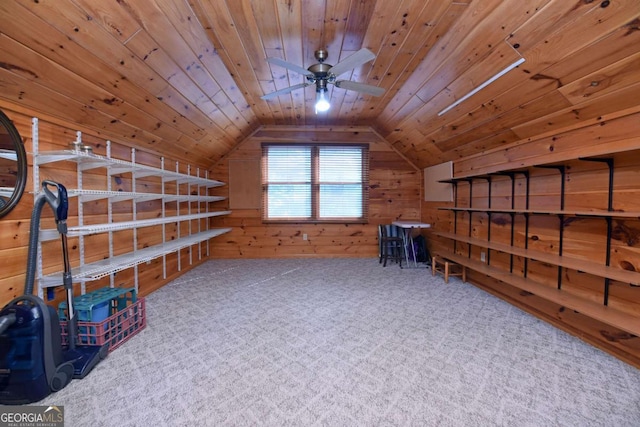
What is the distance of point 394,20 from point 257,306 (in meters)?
2.98

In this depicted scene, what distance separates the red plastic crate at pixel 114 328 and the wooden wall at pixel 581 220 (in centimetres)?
377

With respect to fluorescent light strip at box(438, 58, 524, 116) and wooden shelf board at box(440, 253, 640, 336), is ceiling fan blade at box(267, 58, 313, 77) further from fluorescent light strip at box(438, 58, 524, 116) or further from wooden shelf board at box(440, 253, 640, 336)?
wooden shelf board at box(440, 253, 640, 336)

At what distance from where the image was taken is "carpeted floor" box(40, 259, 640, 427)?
1.43m

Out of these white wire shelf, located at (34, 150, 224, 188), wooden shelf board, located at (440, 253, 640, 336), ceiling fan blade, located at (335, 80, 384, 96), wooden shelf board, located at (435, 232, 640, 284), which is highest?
ceiling fan blade, located at (335, 80, 384, 96)

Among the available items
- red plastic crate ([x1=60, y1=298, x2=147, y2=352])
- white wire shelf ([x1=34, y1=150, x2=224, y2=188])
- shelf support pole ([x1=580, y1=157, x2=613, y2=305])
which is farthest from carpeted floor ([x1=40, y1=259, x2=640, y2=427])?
white wire shelf ([x1=34, y1=150, x2=224, y2=188])

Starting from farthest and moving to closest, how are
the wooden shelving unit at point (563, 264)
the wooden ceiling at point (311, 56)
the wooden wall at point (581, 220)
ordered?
1. the wooden wall at point (581, 220)
2. the wooden shelving unit at point (563, 264)
3. the wooden ceiling at point (311, 56)

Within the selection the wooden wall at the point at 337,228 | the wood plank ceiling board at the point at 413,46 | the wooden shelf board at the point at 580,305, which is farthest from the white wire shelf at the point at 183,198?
the wooden shelf board at the point at 580,305

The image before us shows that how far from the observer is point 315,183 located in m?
5.29

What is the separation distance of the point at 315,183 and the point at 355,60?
3.26 m

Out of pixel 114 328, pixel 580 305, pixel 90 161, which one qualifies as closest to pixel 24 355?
pixel 114 328

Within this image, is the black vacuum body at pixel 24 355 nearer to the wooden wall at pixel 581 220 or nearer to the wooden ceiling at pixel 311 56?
the wooden ceiling at pixel 311 56

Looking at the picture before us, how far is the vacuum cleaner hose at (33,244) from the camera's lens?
173 cm

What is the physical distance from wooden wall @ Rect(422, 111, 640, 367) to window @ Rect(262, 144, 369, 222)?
2416mm

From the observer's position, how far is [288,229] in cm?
529
